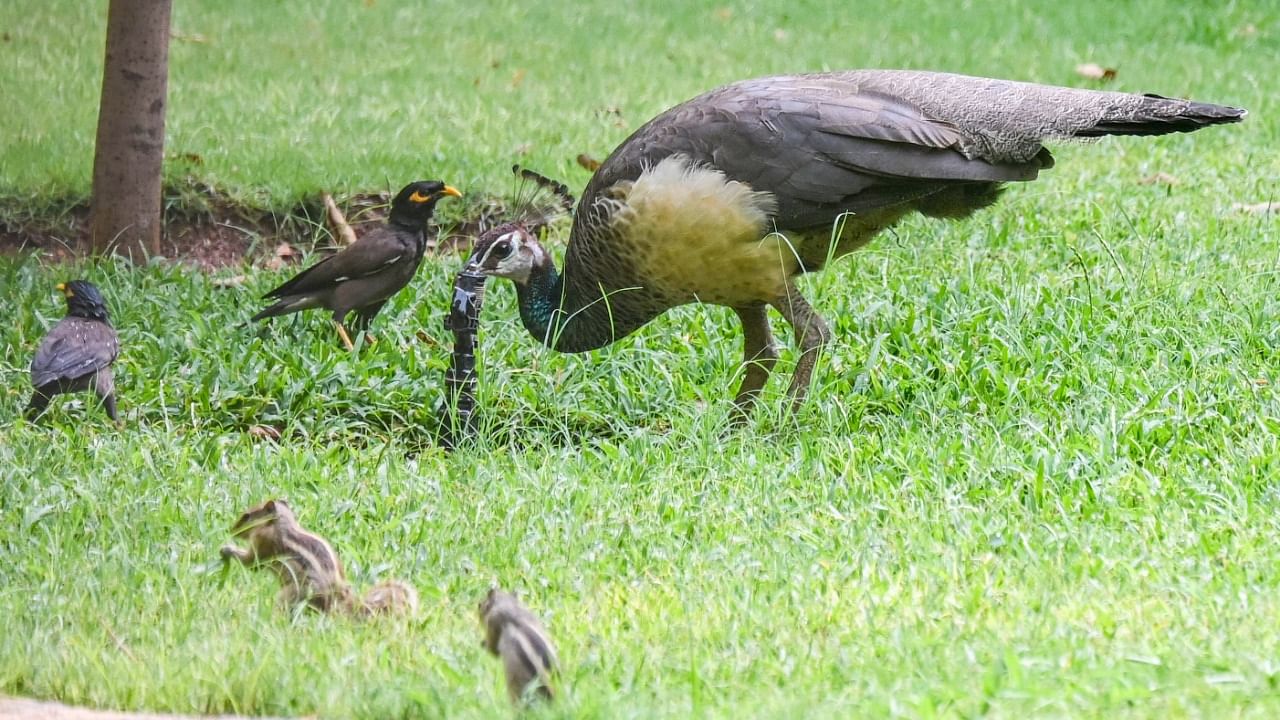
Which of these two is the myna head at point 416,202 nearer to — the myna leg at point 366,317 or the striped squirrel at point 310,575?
the myna leg at point 366,317

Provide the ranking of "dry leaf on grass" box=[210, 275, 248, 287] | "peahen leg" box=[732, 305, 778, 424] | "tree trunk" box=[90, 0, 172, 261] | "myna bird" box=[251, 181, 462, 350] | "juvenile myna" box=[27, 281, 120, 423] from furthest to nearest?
"tree trunk" box=[90, 0, 172, 261] → "dry leaf on grass" box=[210, 275, 248, 287] → "myna bird" box=[251, 181, 462, 350] → "peahen leg" box=[732, 305, 778, 424] → "juvenile myna" box=[27, 281, 120, 423]

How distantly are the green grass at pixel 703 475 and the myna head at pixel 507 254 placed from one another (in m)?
0.44

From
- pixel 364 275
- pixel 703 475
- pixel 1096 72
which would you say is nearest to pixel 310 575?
pixel 703 475

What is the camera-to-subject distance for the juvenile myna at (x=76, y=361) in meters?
5.70

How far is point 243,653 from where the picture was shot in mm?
3709

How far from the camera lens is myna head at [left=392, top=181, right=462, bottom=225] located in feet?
22.8

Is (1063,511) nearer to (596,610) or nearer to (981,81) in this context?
(596,610)

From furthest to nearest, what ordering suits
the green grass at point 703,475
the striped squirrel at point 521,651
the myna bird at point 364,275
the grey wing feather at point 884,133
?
the myna bird at point 364,275, the grey wing feather at point 884,133, the green grass at point 703,475, the striped squirrel at point 521,651

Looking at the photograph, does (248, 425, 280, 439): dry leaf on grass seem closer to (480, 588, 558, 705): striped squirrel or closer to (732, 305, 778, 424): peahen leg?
(732, 305, 778, 424): peahen leg

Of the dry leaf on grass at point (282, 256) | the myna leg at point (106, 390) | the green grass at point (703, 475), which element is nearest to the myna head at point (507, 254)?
the green grass at point (703, 475)

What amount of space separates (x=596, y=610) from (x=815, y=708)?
889 millimetres

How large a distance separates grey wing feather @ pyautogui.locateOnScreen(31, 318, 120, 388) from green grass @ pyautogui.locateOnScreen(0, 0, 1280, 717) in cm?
14

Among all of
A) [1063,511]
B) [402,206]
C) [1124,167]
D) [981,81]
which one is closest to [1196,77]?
[1124,167]

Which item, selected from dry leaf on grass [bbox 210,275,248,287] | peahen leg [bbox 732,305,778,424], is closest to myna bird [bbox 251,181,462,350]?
dry leaf on grass [bbox 210,275,248,287]
